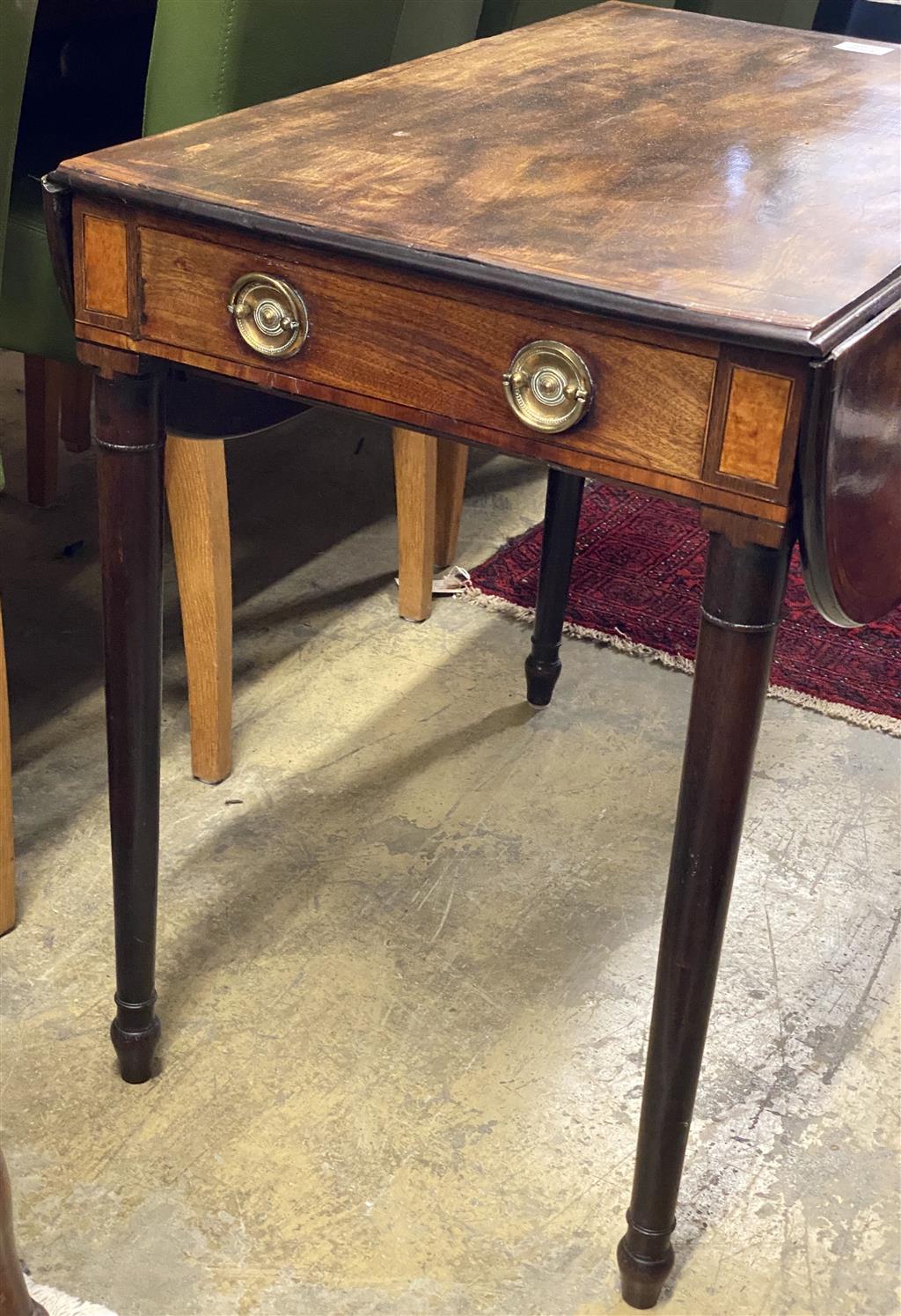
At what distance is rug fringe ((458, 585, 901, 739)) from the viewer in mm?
1769

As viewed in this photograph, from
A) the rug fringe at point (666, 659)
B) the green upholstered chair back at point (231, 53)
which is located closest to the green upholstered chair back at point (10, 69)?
the green upholstered chair back at point (231, 53)

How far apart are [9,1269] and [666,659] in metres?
1.16

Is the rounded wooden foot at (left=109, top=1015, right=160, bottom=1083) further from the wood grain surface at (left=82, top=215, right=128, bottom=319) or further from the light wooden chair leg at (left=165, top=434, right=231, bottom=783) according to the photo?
the wood grain surface at (left=82, top=215, right=128, bottom=319)

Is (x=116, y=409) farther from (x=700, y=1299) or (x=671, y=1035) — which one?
(x=700, y=1299)

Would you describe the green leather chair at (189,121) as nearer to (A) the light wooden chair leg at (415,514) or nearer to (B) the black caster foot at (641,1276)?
(A) the light wooden chair leg at (415,514)

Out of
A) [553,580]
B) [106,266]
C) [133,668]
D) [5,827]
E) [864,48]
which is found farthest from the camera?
[553,580]

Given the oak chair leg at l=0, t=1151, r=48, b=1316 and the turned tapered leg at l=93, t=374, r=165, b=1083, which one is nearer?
the oak chair leg at l=0, t=1151, r=48, b=1316

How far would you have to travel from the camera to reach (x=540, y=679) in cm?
175

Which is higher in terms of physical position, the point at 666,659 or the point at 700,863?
the point at 700,863

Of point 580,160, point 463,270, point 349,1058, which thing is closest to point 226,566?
point 349,1058

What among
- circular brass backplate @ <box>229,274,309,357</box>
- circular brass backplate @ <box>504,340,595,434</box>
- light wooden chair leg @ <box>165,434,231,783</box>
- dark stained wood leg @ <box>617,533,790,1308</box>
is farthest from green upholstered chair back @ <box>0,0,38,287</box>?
dark stained wood leg @ <box>617,533,790,1308</box>

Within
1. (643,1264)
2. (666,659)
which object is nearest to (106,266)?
(643,1264)

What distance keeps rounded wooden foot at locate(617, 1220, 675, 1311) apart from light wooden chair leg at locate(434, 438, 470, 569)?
111 cm

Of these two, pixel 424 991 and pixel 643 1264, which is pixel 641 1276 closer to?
pixel 643 1264
